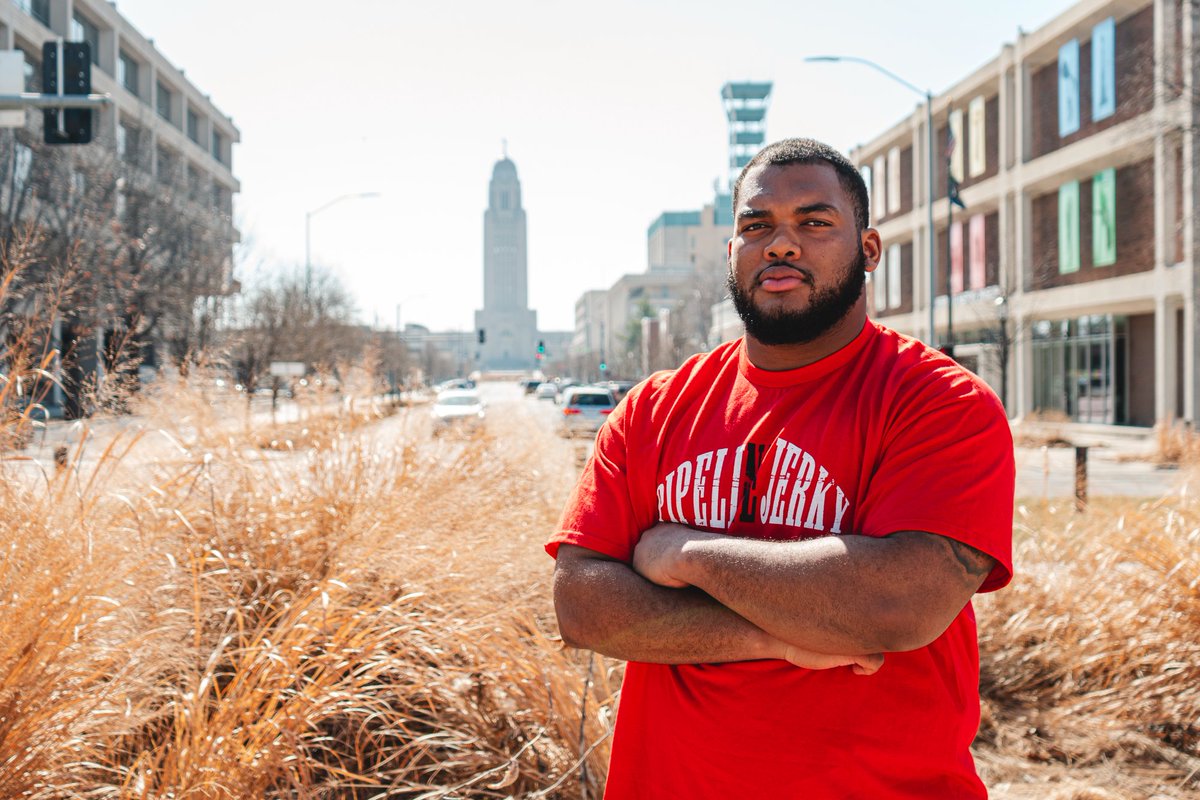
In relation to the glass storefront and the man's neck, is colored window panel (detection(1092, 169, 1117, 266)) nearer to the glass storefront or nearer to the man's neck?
the glass storefront

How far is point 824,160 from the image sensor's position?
213 centimetres

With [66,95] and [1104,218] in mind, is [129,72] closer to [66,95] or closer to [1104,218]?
[66,95]

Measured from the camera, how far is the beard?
2.05 m

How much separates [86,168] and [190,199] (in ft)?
29.9

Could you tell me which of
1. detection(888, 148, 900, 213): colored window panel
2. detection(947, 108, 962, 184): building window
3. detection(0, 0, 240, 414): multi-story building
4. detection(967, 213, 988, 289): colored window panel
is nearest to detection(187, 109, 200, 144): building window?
detection(0, 0, 240, 414): multi-story building

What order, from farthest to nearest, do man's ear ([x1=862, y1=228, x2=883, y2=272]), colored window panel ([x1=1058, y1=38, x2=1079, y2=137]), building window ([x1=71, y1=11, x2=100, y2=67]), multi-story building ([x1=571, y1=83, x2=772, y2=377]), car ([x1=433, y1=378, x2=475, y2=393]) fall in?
multi-story building ([x1=571, y1=83, x2=772, y2=377]), building window ([x1=71, y1=11, x2=100, y2=67]), colored window panel ([x1=1058, y1=38, x2=1079, y2=137]), car ([x1=433, y1=378, x2=475, y2=393]), man's ear ([x1=862, y1=228, x2=883, y2=272])

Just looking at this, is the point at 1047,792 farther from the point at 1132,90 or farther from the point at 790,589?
the point at 1132,90

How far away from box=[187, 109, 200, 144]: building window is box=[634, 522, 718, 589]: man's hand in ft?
218

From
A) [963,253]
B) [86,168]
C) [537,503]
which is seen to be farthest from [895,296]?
[537,503]

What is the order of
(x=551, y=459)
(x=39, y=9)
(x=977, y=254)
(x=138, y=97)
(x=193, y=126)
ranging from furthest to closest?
1. (x=193, y=126)
2. (x=138, y=97)
3. (x=39, y=9)
4. (x=977, y=254)
5. (x=551, y=459)

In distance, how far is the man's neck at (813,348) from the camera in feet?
6.85

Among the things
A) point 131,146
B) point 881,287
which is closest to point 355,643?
point 131,146

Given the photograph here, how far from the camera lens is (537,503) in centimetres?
720

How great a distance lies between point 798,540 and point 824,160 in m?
0.82
